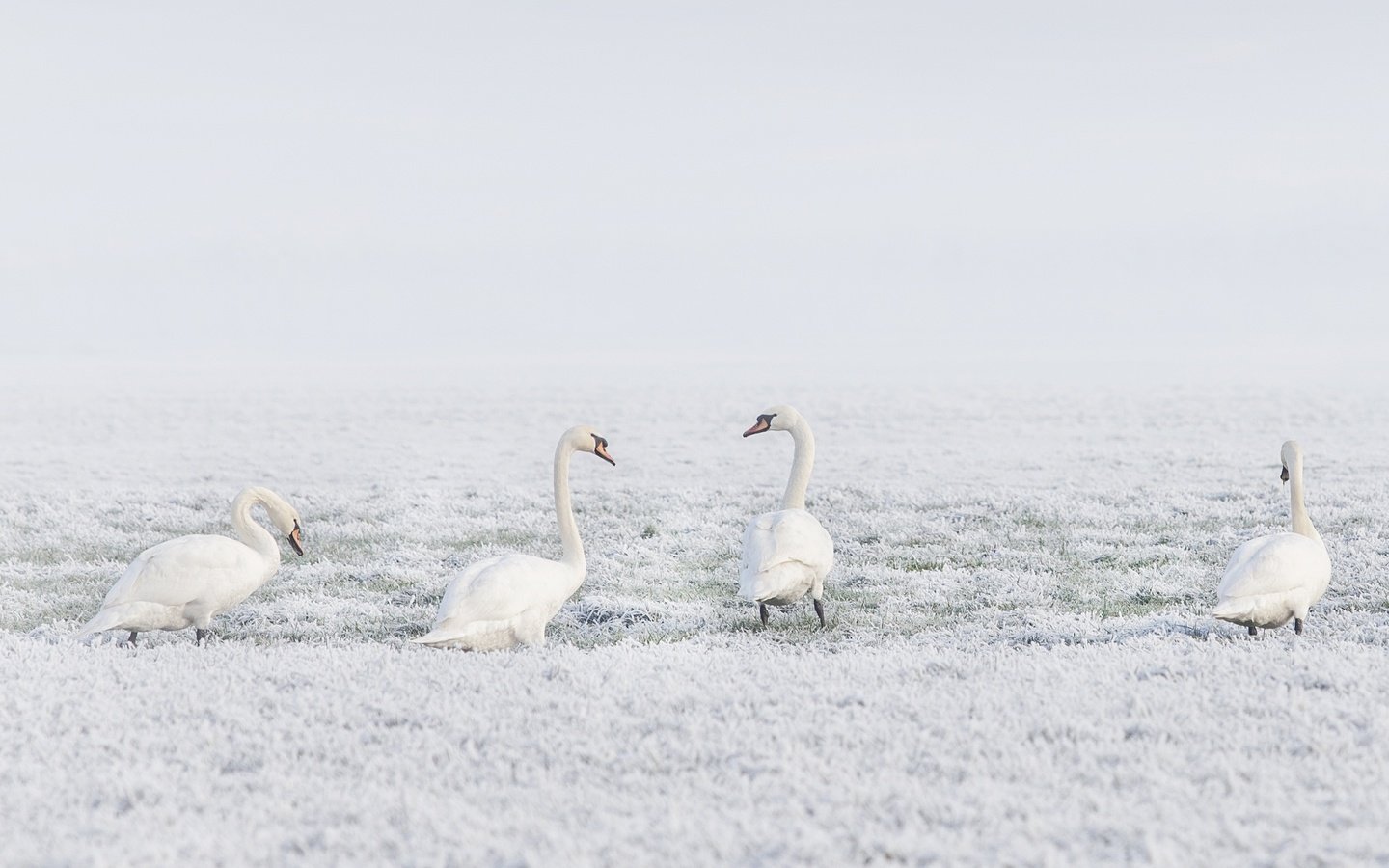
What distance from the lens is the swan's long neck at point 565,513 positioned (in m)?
10.7

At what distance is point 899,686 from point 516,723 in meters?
2.88

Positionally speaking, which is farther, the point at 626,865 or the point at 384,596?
the point at 384,596

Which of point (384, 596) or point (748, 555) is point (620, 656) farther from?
point (384, 596)

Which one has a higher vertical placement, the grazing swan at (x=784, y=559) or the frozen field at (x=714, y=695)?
the grazing swan at (x=784, y=559)

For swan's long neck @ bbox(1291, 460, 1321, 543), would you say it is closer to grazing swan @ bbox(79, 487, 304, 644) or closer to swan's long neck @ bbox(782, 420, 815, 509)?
swan's long neck @ bbox(782, 420, 815, 509)

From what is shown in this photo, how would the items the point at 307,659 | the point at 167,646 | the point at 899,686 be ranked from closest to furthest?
the point at 899,686, the point at 307,659, the point at 167,646

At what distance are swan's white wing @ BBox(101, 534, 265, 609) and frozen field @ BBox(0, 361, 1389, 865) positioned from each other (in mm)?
516

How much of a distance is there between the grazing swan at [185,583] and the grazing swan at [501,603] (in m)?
1.99

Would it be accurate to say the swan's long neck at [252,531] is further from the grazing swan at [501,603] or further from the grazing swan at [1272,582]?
the grazing swan at [1272,582]

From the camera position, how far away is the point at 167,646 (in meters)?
10.2

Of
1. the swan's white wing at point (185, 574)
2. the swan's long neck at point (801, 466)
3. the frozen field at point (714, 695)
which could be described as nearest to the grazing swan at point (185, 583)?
the swan's white wing at point (185, 574)

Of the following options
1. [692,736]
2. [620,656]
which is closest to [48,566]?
[620,656]

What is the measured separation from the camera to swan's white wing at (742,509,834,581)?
10.8 m

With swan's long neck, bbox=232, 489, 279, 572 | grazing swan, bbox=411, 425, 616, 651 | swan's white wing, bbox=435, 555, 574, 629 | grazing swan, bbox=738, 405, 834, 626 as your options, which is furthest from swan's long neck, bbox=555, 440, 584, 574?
swan's long neck, bbox=232, 489, 279, 572
